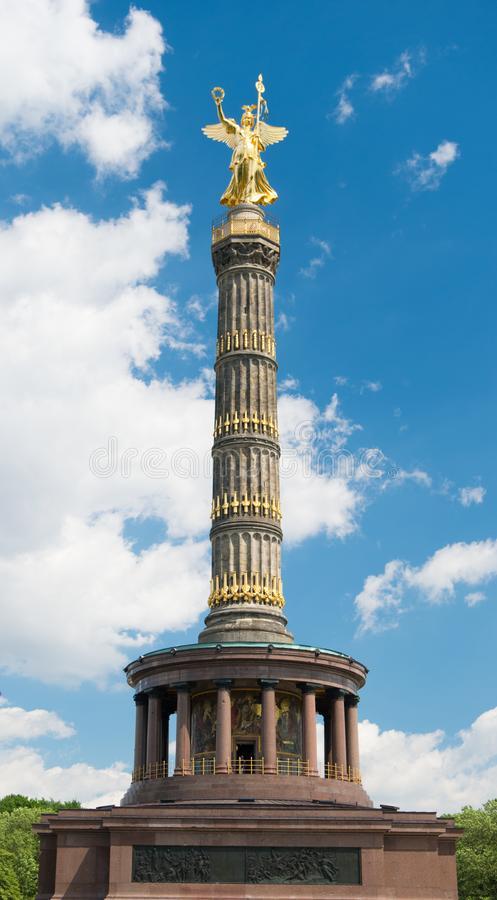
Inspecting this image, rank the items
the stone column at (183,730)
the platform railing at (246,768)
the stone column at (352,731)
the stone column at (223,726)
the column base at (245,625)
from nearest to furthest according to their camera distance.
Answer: the stone column at (223,726), the platform railing at (246,768), the stone column at (183,730), the stone column at (352,731), the column base at (245,625)

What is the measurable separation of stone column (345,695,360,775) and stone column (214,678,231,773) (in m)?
5.78

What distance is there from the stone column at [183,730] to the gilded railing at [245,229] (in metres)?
20.4

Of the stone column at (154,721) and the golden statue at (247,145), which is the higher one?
the golden statue at (247,145)

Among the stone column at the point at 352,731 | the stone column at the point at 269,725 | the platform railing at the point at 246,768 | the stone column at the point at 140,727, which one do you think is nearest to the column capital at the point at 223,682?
the stone column at the point at 269,725

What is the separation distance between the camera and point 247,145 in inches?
1929

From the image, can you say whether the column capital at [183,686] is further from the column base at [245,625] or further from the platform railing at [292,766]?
Answer: the platform railing at [292,766]

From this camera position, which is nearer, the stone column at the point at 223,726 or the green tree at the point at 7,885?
the stone column at the point at 223,726

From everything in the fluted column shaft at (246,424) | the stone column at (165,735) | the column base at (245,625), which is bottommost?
the stone column at (165,735)

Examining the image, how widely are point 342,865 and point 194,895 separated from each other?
4.51 metres

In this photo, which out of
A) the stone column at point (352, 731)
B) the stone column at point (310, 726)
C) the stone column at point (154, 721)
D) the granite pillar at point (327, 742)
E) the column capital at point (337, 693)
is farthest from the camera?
the stone column at point (352, 731)

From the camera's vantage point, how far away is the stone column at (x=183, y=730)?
3666 centimetres

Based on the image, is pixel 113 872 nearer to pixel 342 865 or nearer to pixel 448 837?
pixel 342 865

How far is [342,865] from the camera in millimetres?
32094

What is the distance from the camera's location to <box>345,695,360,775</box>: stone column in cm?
3994
